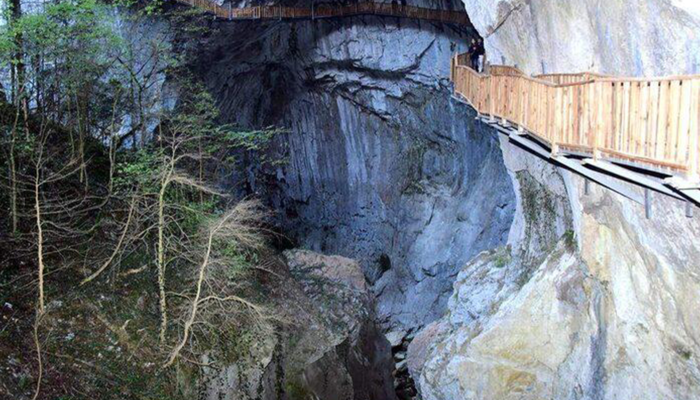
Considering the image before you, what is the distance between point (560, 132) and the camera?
38.1 ft

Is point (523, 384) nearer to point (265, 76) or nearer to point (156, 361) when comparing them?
point (156, 361)

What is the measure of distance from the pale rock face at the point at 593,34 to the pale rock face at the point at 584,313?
101 inches

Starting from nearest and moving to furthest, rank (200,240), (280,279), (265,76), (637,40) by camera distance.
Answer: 1. (637,40)
2. (200,240)
3. (280,279)
4. (265,76)

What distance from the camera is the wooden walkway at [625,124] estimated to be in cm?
827

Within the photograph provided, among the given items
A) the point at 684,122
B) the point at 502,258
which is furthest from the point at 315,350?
the point at 684,122

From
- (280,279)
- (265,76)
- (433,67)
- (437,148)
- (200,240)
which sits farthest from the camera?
(265,76)

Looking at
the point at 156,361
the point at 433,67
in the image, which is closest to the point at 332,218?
the point at 433,67

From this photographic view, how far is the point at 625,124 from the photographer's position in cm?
953

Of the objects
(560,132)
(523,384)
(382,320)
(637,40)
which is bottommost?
(382,320)

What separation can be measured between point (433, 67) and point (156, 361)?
21.3 metres

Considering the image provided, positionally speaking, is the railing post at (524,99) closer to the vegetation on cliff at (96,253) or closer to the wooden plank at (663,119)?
the wooden plank at (663,119)

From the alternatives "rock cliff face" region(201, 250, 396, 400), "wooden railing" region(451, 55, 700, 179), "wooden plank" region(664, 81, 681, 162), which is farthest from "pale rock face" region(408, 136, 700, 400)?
"rock cliff face" region(201, 250, 396, 400)

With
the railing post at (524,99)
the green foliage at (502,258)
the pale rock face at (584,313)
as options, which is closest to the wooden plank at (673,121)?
the pale rock face at (584,313)

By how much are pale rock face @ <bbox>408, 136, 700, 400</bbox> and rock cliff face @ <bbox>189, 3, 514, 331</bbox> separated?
41.5 ft
